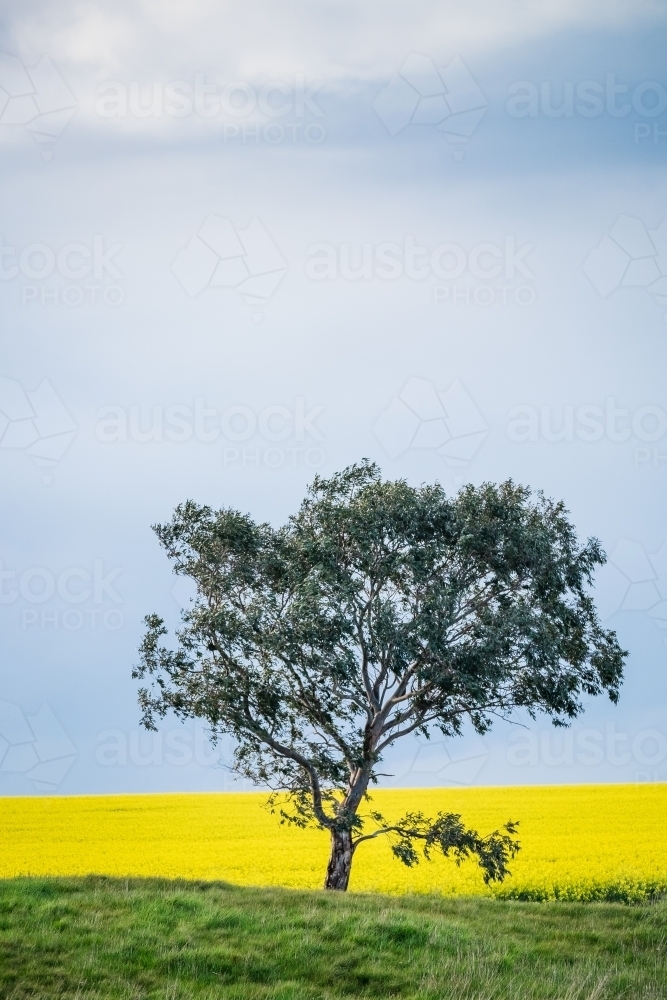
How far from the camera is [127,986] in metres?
16.6

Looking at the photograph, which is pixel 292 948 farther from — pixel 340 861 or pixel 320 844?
pixel 320 844

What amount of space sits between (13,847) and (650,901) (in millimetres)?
26648

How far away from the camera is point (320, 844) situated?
39594mm

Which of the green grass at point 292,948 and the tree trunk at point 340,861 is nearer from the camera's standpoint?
the green grass at point 292,948

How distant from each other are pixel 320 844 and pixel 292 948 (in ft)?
70.3

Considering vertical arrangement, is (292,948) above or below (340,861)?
below

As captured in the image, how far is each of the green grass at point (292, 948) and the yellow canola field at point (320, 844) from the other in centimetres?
822

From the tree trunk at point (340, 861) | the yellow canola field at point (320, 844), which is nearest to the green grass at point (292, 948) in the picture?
the tree trunk at point (340, 861)

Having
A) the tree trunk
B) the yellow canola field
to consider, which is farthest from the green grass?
the yellow canola field

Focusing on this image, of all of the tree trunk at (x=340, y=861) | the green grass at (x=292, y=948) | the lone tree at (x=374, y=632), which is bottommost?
the green grass at (x=292, y=948)

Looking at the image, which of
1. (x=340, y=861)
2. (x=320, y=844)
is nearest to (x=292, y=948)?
(x=340, y=861)

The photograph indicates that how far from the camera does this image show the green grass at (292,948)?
56.0 feet

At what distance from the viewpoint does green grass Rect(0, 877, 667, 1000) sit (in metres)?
17.1

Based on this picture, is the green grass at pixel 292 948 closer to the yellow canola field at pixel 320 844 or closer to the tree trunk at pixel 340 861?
the tree trunk at pixel 340 861
